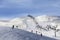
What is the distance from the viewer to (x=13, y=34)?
28078 mm

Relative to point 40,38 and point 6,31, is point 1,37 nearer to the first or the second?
point 6,31

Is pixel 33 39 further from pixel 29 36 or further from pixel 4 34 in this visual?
pixel 4 34

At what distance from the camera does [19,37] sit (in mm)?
27453

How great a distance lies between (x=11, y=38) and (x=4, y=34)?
1.82 metres

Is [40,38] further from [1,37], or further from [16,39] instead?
[1,37]

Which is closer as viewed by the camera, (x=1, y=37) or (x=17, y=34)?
(x=1, y=37)

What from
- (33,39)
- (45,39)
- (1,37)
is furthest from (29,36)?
(1,37)

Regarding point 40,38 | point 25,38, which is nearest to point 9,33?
point 25,38

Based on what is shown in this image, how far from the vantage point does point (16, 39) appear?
26594mm

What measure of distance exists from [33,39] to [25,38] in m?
1.32

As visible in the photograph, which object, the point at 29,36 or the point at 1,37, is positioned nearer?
the point at 1,37

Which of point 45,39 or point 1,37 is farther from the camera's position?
point 45,39

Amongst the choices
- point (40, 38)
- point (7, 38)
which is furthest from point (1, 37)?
point (40, 38)

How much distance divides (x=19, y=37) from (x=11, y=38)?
56.0 inches
